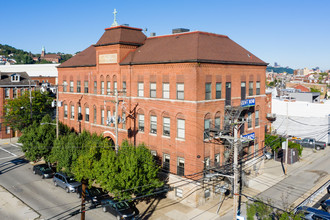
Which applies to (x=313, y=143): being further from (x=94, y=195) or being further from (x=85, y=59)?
(x=94, y=195)

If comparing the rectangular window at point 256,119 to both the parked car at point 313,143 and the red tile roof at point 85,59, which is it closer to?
the red tile roof at point 85,59

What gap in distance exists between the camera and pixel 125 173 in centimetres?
2673

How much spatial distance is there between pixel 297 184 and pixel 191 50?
21.4 metres

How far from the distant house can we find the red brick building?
24816mm

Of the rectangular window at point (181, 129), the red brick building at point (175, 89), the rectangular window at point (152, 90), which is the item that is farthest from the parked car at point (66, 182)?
the rectangular window at point (152, 90)

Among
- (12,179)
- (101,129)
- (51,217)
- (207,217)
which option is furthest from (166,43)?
(12,179)

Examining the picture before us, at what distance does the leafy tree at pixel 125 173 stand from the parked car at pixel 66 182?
24.7 feet

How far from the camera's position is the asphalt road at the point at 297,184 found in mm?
33750

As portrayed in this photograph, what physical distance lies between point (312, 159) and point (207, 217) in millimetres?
29349

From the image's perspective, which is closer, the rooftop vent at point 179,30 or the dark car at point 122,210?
the dark car at point 122,210

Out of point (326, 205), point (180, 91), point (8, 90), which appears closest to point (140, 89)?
point (180, 91)

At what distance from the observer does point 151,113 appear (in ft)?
115

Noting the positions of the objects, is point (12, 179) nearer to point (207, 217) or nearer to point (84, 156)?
point (84, 156)

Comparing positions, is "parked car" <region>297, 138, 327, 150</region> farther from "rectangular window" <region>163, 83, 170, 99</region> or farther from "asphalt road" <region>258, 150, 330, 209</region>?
"rectangular window" <region>163, 83, 170, 99</region>
